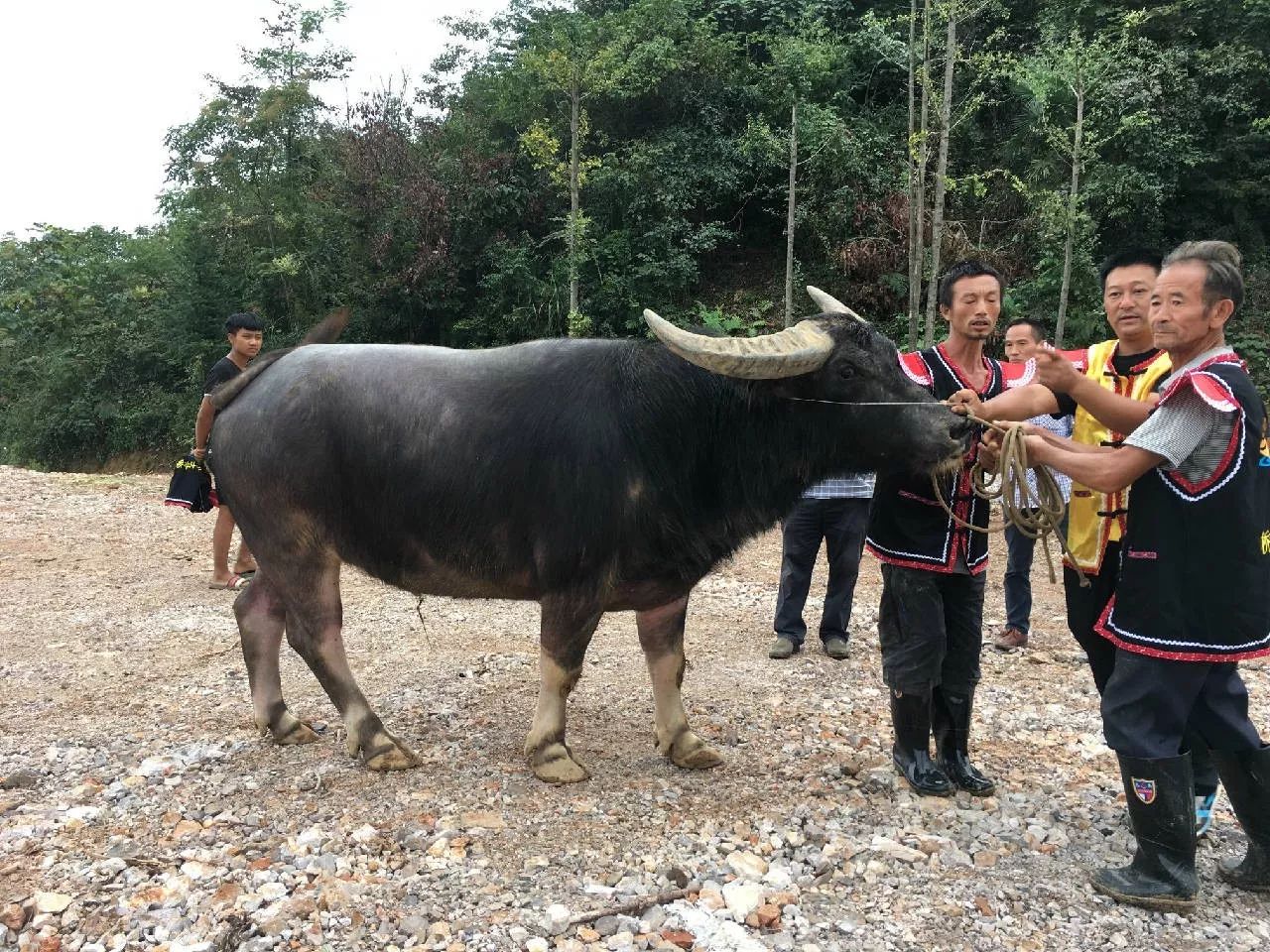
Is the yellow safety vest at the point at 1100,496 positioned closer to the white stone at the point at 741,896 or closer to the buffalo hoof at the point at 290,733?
the white stone at the point at 741,896

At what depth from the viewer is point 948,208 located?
22.3 m

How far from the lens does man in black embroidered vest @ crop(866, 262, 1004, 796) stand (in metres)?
3.72

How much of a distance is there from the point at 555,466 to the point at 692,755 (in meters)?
1.54

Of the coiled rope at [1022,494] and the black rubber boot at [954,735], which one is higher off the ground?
the coiled rope at [1022,494]

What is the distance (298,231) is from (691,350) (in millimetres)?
23903

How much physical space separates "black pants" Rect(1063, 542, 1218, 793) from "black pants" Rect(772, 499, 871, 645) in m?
2.39

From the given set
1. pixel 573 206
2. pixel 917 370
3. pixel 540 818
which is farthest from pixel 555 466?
pixel 573 206

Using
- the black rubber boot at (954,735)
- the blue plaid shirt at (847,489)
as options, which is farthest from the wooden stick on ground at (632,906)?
the blue plaid shirt at (847,489)

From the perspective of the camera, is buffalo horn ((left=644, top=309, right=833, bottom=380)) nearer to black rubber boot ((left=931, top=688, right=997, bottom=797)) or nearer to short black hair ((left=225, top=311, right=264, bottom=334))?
black rubber boot ((left=931, top=688, right=997, bottom=797))

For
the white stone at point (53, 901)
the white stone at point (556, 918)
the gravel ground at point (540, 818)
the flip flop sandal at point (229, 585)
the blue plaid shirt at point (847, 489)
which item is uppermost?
the blue plaid shirt at point (847, 489)

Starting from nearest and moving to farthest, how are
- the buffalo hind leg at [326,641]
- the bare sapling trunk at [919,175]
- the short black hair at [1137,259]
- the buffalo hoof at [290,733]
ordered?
the short black hair at [1137,259]
the buffalo hind leg at [326,641]
the buffalo hoof at [290,733]
the bare sapling trunk at [919,175]

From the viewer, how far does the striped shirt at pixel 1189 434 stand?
278cm

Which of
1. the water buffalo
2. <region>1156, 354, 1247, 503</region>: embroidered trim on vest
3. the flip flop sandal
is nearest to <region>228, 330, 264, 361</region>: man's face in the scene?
the flip flop sandal

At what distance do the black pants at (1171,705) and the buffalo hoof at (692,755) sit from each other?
5.74ft
